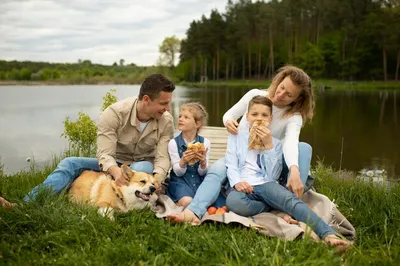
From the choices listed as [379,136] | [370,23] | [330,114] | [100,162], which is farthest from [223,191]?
[370,23]

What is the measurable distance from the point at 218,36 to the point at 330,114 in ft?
121

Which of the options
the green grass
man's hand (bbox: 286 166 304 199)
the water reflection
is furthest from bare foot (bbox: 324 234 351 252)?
the water reflection

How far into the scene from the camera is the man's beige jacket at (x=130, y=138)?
4.44 m

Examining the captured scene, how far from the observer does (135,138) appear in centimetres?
466

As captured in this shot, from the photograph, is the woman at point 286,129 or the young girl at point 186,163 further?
the young girl at point 186,163

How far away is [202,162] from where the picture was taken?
179 inches

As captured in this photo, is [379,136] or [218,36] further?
[218,36]

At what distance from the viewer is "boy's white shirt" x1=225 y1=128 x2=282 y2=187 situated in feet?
13.7

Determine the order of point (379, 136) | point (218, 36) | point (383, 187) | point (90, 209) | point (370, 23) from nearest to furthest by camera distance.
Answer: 1. point (90, 209)
2. point (383, 187)
3. point (379, 136)
4. point (370, 23)
5. point (218, 36)

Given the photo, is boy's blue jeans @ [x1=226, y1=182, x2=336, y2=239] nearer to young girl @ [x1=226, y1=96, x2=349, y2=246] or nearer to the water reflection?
young girl @ [x1=226, y1=96, x2=349, y2=246]

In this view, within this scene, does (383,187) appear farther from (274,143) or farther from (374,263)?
(374,263)

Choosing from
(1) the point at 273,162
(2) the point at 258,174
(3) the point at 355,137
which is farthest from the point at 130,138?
(3) the point at 355,137

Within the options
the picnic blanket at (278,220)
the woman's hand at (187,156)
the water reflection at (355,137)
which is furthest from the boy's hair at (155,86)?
the water reflection at (355,137)

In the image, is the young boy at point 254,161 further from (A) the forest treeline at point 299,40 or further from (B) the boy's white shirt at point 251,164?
(A) the forest treeline at point 299,40
